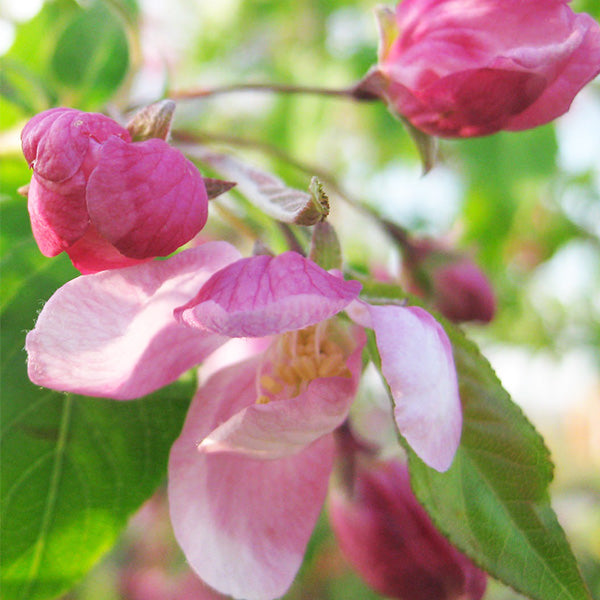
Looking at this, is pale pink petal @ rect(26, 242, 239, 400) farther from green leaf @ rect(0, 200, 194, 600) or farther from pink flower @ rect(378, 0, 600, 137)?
pink flower @ rect(378, 0, 600, 137)

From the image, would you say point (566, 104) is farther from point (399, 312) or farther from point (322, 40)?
point (322, 40)

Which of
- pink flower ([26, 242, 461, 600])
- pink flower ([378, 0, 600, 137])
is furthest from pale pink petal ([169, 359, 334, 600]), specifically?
pink flower ([378, 0, 600, 137])

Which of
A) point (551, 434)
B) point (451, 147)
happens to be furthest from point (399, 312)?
point (551, 434)

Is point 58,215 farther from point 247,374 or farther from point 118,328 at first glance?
point 247,374

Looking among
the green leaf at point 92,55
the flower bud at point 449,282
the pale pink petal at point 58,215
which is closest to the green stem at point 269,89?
the green leaf at point 92,55

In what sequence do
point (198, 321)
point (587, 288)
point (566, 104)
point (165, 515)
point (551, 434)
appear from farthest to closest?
point (551, 434) < point (587, 288) < point (165, 515) < point (566, 104) < point (198, 321)

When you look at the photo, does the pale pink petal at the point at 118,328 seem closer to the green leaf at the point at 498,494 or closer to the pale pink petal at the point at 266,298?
the pale pink petal at the point at 266,298
